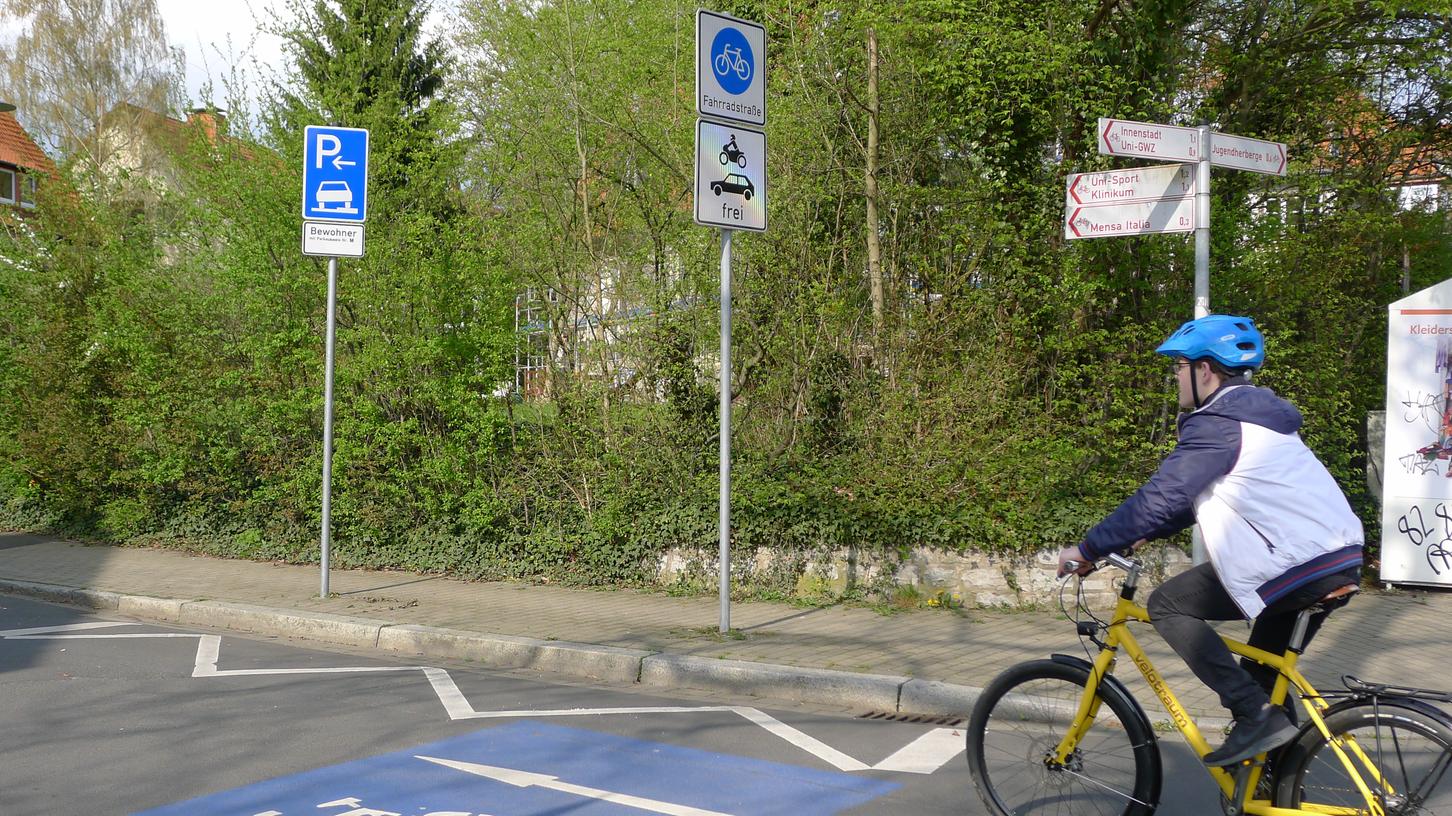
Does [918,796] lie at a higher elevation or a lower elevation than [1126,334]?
lower

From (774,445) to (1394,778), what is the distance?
274 inches

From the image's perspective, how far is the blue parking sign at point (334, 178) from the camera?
9.81m

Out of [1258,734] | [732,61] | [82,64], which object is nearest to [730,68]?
[732,61]

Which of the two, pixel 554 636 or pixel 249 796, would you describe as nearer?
pixel 249 796

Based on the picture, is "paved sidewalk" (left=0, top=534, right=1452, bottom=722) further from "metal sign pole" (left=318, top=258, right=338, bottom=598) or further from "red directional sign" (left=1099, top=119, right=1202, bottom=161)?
"red directional sign" (left=1099, top=119, right=1202, bottom=161)

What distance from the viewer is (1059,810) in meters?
4.33

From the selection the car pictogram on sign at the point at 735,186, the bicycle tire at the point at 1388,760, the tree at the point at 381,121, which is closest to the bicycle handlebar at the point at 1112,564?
the bicycle tire at the point at 1388,760

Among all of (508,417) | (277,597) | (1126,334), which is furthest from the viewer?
(508,417)

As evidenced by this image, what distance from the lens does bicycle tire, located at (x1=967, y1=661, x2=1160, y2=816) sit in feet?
13.6

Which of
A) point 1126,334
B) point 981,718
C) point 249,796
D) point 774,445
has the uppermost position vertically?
point 1126,334

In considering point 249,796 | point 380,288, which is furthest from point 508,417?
point 249,796

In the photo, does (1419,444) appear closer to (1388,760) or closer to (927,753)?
(927,753)

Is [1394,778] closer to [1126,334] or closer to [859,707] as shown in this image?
[859,707]

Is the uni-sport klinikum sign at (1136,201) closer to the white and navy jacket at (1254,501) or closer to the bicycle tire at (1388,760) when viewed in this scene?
the white and navy jacket at (1254,501)
